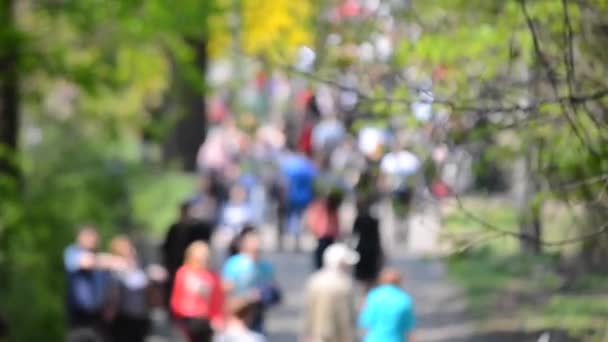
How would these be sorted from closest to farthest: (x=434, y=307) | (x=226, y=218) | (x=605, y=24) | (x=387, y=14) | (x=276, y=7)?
(x=605, y=24) < (x=387, y=14) < (x=434, y=307) < (x=226, y=218) < (x=276, y=7)

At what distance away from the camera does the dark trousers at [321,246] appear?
23703 millimetres

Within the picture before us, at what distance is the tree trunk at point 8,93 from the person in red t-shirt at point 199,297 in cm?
211

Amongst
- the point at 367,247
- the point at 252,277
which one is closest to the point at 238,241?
the point at 252,277

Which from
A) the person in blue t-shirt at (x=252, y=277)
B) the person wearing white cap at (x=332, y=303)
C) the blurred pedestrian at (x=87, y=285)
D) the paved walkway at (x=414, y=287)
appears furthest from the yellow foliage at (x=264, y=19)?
the person wearing white cap at (x=332, y=303)

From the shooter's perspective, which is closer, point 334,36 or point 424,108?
point 424,108

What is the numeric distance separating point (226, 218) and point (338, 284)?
9.73 meters

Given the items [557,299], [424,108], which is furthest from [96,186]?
[424,108]

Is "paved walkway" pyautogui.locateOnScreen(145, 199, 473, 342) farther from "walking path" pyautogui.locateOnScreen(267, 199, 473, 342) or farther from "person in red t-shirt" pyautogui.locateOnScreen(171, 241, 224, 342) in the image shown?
"person in red t-shirt" pyautogui.locateOnScreen(171, 241, 224, 342)

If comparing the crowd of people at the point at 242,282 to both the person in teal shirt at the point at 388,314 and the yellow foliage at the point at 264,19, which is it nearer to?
the person in teal shirt at the point at 388,314

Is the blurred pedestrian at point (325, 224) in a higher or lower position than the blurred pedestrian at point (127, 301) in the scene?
higher

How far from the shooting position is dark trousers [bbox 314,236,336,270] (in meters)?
23.7

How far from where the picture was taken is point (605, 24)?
11195mm

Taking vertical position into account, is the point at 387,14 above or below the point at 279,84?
below

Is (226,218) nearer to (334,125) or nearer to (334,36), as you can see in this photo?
(334,125)
